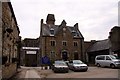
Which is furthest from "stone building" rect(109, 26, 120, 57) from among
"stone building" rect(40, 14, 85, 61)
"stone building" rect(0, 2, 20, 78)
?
"stone building" rect(0, 2, 20, 78)

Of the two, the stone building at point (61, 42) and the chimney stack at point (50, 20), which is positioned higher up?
the chimney stack at point (50, 20)

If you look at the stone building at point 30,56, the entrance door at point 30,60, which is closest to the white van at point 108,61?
the stone building at point 30,56

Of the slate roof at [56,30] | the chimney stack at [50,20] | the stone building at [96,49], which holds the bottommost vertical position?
the stone building at [96,49]

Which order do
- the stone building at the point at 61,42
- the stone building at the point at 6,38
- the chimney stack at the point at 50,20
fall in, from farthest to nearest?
the chimney stack at the point at 50,20 < the stone building at the point at 61,42 < the stone building at the point at 6,38

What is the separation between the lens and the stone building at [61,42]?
167 ft

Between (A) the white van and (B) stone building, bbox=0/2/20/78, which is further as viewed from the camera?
(A) the white van

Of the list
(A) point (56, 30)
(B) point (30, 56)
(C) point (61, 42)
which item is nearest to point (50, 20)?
(A) point (56, 30)

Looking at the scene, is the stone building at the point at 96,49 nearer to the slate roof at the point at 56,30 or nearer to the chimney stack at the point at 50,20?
the slate roof at the point at 56,30

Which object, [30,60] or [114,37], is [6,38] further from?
[30,60]

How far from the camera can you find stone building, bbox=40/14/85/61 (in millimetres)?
51022

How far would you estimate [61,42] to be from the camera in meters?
52.8

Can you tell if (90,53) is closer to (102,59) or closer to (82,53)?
(82,53)

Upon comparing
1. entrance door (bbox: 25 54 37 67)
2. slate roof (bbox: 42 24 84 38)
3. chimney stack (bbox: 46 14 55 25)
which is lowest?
entrance door (bbox: 25 54 37 67)

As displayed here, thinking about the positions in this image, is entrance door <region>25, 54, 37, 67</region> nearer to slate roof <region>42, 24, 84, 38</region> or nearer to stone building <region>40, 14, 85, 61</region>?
stone building <region>40, 14, 85, 61</region>
